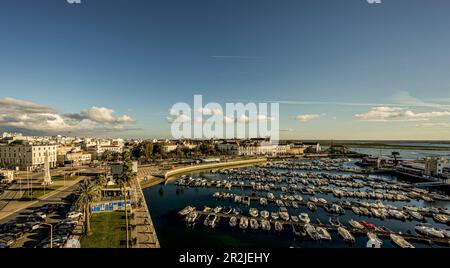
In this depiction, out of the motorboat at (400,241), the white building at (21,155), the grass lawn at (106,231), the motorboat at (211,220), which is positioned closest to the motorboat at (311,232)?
the motorboat at (400,241)

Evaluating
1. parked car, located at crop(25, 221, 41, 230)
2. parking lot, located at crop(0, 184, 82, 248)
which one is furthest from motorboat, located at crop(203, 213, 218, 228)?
parked car, located at crop(25, 221, 41, 230)

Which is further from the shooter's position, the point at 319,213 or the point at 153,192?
the point at 153,192

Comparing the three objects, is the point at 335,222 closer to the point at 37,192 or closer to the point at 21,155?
the point at 37,192

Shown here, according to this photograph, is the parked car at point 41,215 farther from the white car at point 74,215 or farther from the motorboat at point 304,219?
the motorboat at point 304,219
